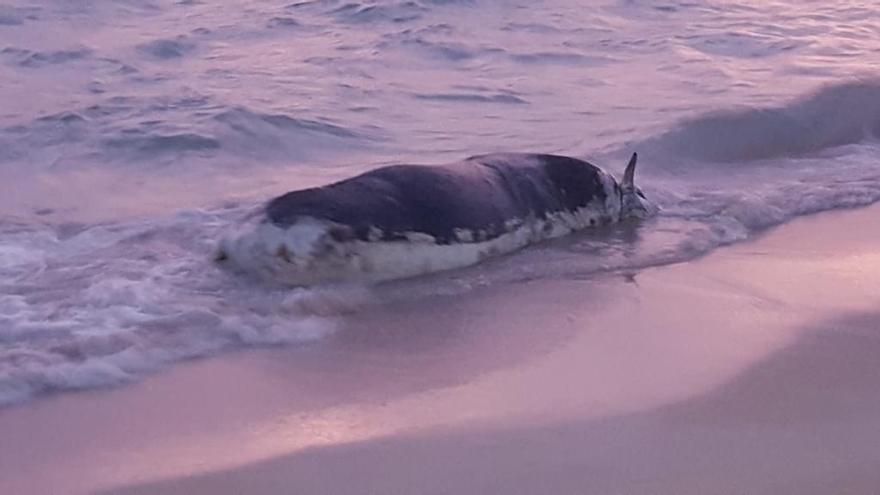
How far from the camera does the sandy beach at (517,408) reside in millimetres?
3314

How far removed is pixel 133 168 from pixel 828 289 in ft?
11.7

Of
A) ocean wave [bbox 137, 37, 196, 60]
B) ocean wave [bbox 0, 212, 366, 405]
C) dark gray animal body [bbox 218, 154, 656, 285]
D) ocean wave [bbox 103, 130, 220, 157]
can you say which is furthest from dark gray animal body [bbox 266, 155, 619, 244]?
ocean wave [bbox 137, 37, 196, 60]

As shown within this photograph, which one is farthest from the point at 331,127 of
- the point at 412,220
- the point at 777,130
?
the point at 412,220

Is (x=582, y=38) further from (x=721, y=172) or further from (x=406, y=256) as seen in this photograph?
(x=406, y=256)

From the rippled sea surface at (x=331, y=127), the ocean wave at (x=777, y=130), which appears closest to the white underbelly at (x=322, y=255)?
the rippled sea surface at (x=331, y=127)

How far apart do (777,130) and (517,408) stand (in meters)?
4.63

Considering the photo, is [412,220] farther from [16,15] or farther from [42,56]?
[16,15]

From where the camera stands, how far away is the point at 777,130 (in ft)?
26.1

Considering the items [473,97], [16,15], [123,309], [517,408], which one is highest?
[517,408]

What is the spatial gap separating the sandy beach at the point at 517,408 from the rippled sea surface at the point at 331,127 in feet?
0.84

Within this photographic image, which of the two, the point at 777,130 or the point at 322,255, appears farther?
the point at 777,130

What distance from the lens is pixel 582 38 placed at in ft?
34.9

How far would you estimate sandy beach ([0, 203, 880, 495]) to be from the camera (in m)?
3.31

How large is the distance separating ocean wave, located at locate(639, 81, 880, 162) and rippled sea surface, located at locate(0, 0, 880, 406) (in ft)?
0.06
